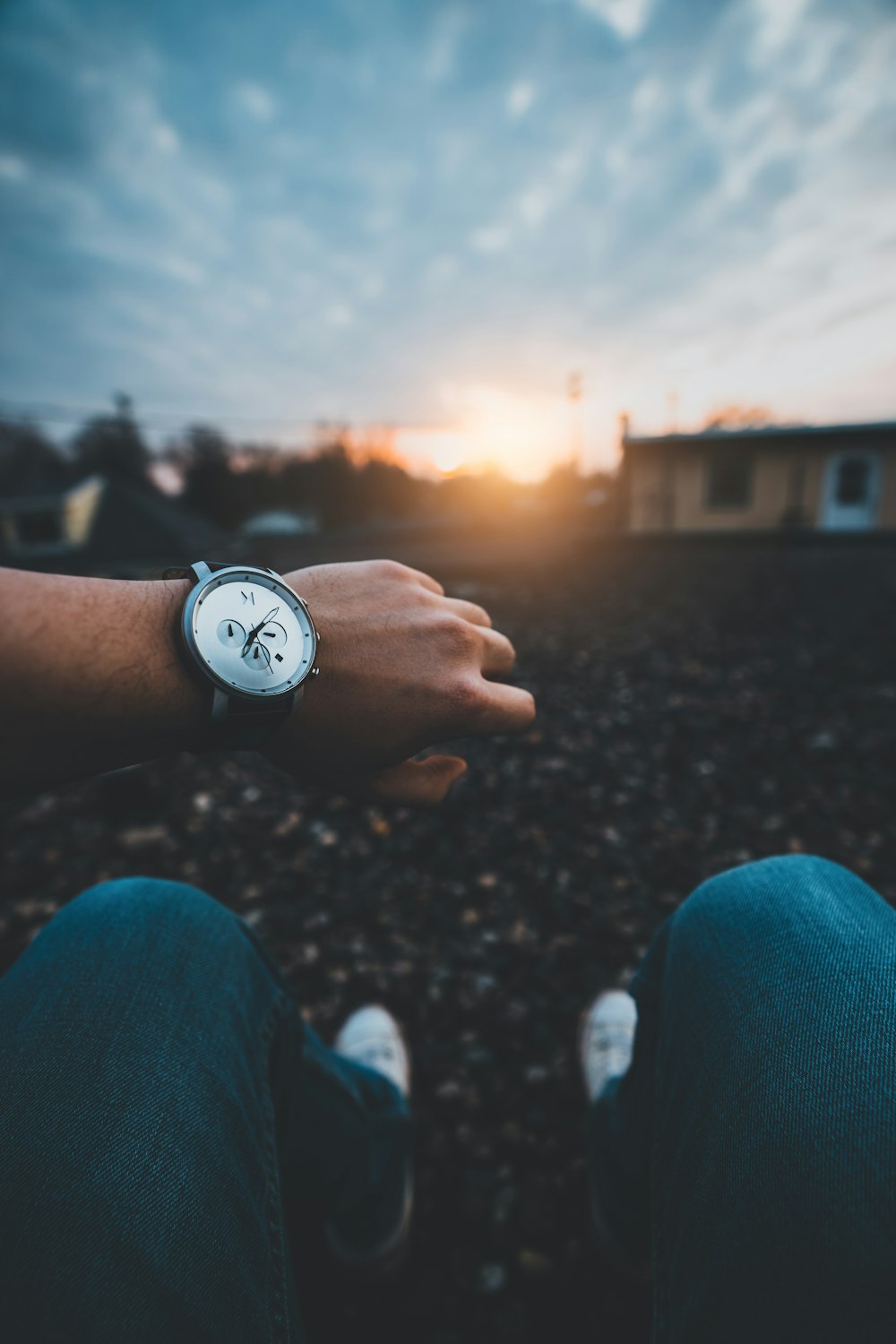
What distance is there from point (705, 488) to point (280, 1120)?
19073mm

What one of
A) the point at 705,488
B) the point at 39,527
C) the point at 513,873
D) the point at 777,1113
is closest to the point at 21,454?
the point at 39,527

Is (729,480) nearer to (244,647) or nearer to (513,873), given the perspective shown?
(513,873)

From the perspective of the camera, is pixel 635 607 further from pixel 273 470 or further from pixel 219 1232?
pixel 273 470

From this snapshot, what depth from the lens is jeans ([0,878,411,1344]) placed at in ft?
2.33

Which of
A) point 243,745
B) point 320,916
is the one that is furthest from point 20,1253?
point 320,916

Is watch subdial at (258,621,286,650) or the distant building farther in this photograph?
the distant building

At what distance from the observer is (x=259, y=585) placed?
→ 3.66 feet

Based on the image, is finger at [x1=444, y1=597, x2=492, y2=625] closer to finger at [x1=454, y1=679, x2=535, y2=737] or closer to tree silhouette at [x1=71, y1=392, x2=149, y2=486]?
finger at [x1=454, y1=679, x2=535, y2=737]

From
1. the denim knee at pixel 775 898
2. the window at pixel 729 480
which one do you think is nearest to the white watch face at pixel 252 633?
the denim knee at pixel 775 898

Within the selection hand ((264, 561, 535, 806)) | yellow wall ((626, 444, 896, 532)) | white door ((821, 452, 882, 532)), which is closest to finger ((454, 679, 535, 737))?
hand ((264, 561, 535, 806))

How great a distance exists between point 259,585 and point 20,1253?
3.28ft

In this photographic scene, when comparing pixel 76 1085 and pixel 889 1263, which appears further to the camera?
pixel 76 1085

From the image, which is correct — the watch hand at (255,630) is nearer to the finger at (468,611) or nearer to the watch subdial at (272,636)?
the watch subdial at (272,636)

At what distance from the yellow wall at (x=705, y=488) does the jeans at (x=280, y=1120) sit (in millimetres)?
18099
